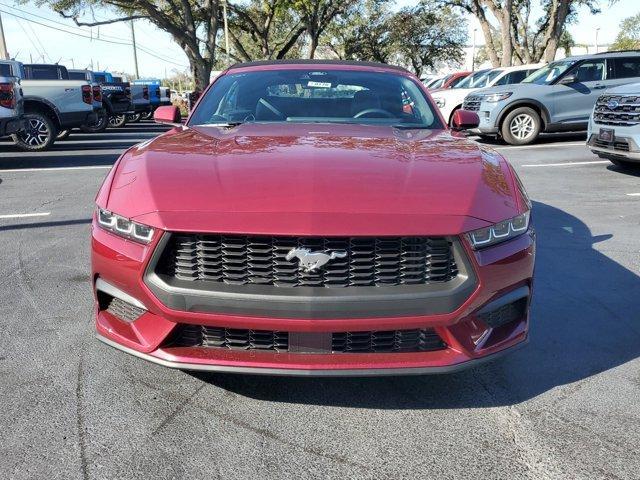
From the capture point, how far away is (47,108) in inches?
494

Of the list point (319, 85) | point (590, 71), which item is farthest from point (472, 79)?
point (319, 85)

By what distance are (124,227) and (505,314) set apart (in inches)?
65.1

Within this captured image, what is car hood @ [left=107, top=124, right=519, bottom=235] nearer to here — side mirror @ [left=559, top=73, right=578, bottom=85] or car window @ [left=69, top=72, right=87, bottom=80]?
side mirror @ [left=559, top=73, right=578, bottom=85]

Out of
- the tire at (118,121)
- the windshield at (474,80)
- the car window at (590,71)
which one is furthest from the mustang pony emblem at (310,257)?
the tire at (118,121)

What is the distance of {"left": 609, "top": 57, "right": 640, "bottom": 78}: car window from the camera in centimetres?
1273

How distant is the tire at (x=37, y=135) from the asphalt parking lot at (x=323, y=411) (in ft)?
31.2

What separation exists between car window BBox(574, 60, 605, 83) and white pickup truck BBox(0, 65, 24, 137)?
1095 cm

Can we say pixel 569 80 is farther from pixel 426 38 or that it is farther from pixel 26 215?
pixel 426 38

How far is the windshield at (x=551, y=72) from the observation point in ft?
41.6

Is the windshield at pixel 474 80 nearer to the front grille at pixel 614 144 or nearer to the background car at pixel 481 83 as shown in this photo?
the background car at pixel 481 83

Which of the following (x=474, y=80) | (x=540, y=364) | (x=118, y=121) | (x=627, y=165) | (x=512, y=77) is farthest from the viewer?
(x=118, y=121)

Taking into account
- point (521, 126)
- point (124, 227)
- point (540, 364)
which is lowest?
point (540, 364)

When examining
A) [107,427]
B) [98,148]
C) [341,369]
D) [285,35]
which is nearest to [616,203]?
[341,369]

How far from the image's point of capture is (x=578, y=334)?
342 centimetres
